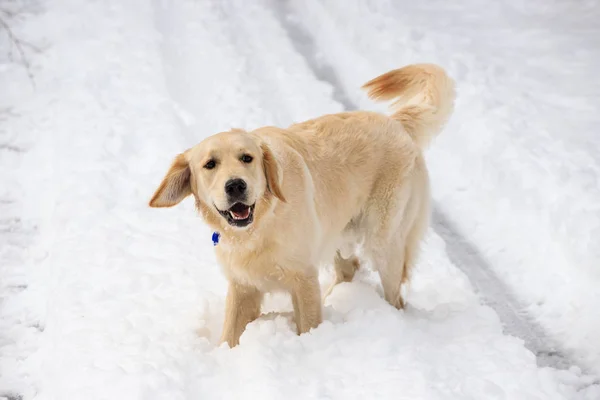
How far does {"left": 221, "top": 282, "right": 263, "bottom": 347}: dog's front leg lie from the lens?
154 inches

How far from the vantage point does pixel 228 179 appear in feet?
10.6

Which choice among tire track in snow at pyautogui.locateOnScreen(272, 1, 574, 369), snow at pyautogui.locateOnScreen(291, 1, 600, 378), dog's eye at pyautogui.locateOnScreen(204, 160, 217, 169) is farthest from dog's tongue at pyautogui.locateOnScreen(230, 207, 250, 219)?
snow at pyautogui.locateOnScreen(291, 1, 600, 378)

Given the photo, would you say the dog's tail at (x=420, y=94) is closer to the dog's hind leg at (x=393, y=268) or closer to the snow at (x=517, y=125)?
the dog's hind leg at (x=393, y=268)

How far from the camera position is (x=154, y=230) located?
5441 mm

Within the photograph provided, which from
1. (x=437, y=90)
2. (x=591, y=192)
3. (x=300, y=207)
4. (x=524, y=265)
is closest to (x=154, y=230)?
(x=300, y=207)

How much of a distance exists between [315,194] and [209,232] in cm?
176

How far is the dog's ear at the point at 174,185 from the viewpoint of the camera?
138 inches

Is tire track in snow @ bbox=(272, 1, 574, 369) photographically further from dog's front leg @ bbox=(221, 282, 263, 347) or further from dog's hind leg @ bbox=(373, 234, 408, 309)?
dog's front leg @ bbox=(221, 282, 263, 347)

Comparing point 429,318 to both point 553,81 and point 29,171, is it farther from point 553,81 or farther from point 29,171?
point 553,81

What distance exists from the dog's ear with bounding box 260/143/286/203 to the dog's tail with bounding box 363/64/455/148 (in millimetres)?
1389

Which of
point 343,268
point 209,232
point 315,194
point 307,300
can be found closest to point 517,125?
point 343,268

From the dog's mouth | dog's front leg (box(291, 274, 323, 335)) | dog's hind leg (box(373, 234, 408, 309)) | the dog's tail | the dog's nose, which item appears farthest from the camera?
the dog's tail

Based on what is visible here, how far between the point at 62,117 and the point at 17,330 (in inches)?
139

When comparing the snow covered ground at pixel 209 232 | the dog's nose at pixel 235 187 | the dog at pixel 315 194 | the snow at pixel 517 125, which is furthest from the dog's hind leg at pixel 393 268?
the dog's nose at pixel 235 187
